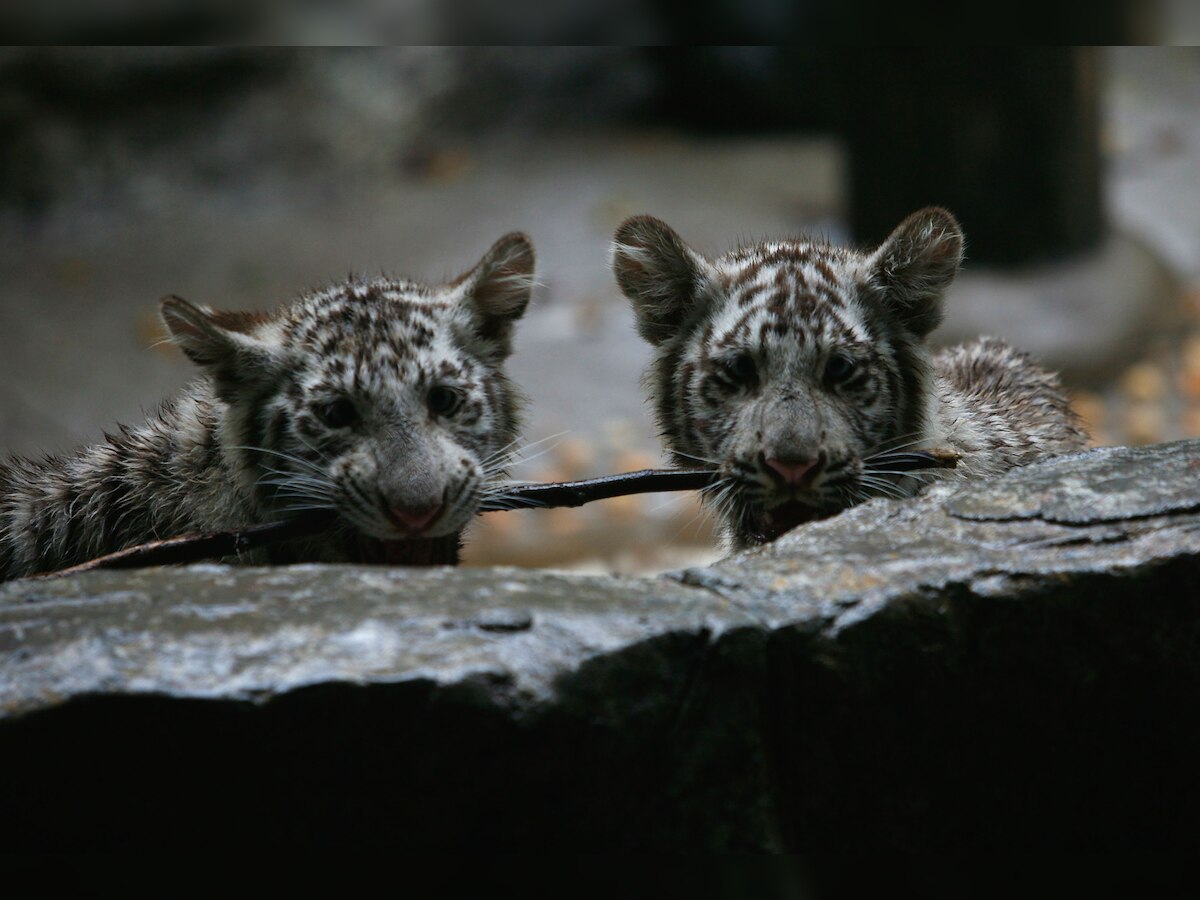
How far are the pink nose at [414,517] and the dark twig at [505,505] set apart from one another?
0.26m

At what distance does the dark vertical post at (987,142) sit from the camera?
10.2 meters

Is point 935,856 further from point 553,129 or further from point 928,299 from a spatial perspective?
point 553,129

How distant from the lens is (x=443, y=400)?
4.49 metres

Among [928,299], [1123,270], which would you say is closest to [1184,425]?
[1123,270]

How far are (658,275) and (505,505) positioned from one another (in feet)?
3.54

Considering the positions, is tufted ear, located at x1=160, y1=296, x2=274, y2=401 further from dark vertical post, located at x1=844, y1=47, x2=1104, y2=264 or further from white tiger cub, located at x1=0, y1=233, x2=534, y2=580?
dark vertical post, located at x1=844, y1=47, x2=1104, y2=264

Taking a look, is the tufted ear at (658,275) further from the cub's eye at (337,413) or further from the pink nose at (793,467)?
the cub's eye at (337,413)

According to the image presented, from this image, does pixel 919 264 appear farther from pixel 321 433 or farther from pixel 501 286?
pixel 321 433

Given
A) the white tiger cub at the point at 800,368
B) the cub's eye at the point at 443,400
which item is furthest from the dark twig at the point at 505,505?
the cub's eye at the point at 443,400

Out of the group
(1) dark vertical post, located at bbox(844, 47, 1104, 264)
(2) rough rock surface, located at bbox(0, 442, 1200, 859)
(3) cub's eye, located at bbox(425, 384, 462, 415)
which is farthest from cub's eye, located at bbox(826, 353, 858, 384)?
(1) dark vertical post, located at bbox(844, 47, 1104, 264)

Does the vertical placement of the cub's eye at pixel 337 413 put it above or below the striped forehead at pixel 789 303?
below

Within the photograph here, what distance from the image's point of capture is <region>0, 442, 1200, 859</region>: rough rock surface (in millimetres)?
2865

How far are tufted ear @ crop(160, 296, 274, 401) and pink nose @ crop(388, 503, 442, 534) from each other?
0.83m

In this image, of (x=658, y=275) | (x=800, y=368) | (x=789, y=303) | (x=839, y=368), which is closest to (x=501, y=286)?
(x=658, y=275)
